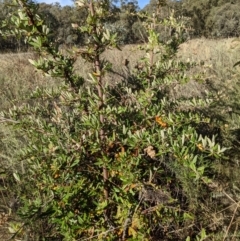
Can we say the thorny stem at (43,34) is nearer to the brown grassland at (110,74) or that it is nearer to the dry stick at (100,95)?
the dry stick at (100,95)

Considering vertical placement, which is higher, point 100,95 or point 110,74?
point 100,95

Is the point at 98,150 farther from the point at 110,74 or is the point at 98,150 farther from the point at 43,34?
the point at 110,74

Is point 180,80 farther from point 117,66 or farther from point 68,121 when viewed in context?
point 117,66

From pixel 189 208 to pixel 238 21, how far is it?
22.8 metres

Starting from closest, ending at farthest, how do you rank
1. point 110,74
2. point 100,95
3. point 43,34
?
point 43,34 → point 100,95 → point 110,74

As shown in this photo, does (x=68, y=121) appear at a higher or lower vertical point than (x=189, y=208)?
higher

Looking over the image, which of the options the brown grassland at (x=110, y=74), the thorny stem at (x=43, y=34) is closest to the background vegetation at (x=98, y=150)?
the thorny stem at (x=43, y=34)

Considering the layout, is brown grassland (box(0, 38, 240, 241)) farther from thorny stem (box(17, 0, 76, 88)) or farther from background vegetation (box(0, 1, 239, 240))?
thorny stem (box(17, 0, 76, 88))

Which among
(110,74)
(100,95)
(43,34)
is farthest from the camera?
(110,74)

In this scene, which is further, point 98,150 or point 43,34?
point 98,150

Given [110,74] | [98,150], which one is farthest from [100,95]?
[110,74]

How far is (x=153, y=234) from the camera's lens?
2.01 m

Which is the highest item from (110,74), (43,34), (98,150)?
(43,34)

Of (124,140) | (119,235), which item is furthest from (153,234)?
(124,140)
